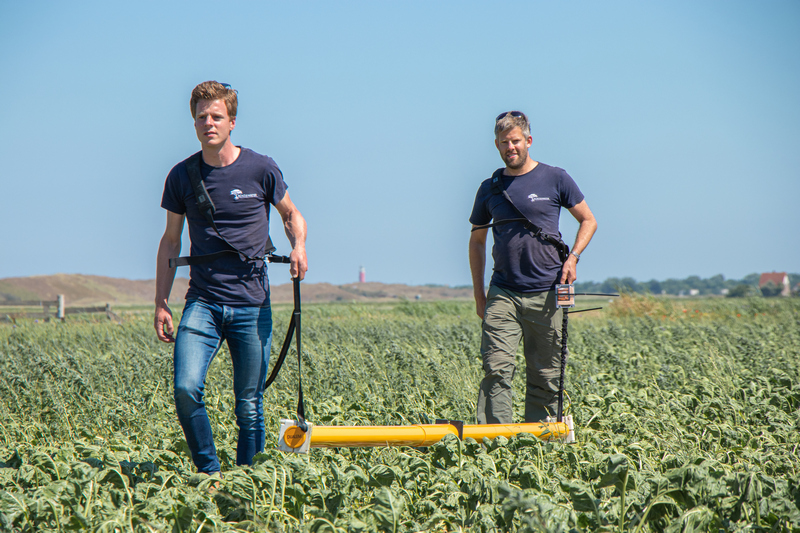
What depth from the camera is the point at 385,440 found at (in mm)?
3484

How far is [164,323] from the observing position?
11.7ft

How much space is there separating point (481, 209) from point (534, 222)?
451mm

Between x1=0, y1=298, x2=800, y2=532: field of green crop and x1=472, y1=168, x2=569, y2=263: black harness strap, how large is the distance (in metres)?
1.23

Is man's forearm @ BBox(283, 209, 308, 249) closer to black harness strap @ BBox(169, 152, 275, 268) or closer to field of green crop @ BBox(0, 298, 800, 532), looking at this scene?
black harness strap @ BBox(169, 152, 275, 268)

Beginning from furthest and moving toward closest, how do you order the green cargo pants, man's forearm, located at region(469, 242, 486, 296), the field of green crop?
man's forearm, located at region(469, 242, 486, 296) < the green cargo pants < the field of green crop

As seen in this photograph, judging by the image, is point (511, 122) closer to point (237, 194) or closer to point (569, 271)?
point (569, 271)

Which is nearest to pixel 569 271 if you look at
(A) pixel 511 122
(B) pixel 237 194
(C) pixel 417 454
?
(A) pixel 511 122

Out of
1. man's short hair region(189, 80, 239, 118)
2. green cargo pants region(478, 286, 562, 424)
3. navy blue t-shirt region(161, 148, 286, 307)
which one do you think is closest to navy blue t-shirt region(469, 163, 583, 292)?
green cargo pants region(478, 286, 562, 424)

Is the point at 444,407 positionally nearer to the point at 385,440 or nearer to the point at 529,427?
the point at 529,427

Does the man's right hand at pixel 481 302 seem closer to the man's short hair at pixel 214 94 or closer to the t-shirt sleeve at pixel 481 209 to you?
the t-shirt sleeve at pixel 481 209

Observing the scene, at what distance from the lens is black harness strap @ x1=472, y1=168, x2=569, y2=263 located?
4.57 m

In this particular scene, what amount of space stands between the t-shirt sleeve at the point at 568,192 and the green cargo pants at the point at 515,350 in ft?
2.24

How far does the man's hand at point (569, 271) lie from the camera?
4535 millimetres

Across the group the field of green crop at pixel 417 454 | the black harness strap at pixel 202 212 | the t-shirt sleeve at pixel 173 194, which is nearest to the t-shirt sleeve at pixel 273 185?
the black harness strap at pixel 202 212
